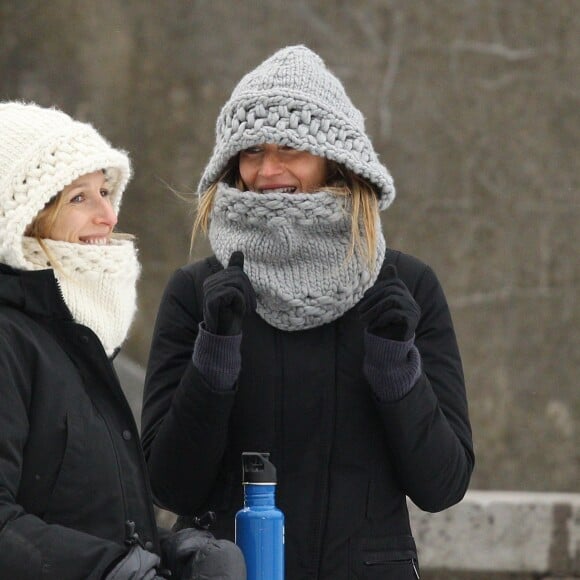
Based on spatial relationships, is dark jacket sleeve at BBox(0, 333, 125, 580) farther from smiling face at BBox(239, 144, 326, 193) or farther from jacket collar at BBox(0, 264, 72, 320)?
smiling face at BBox(239, 144, 326, 193)

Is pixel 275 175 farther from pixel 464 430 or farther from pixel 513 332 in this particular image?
pixel 513 332

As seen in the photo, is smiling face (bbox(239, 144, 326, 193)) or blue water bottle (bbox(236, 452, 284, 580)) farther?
smiling face (bbox(239, 144, 326, 193))

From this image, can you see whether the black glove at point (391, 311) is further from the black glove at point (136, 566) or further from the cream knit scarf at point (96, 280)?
the black glove at point (136, 566)

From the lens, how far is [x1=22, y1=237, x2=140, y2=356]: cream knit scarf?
2.08 meters

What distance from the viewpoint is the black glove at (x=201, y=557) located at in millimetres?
2008

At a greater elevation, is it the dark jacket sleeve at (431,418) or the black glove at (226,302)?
the black glove at (226,302)

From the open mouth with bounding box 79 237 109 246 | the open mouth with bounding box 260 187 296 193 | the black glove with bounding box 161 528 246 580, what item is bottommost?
the black glove with bounding box 161 528 246 580

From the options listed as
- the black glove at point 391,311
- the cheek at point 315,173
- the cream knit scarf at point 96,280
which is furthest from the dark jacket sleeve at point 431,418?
the cream knit scarf at point 96,280

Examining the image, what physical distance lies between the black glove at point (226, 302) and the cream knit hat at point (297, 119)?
286 mm

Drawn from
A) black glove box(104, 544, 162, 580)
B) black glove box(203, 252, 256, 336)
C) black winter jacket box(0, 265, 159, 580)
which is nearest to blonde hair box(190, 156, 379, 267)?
black glove box(203, 252, 256, 336)

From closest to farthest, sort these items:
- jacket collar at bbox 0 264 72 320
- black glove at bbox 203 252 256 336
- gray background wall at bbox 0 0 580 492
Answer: jacket collar at bbox 0 264 72 320 → black glove at bbox 203 252 256 336 → gray background wall at bbox 0 0 580 492

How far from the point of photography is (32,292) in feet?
6.63

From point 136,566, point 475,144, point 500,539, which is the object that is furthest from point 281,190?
point 475,144

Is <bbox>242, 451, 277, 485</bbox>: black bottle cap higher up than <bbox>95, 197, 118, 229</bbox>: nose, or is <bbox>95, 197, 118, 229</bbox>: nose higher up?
<bbox>95, 197, 118, 229</bbox>: nose
